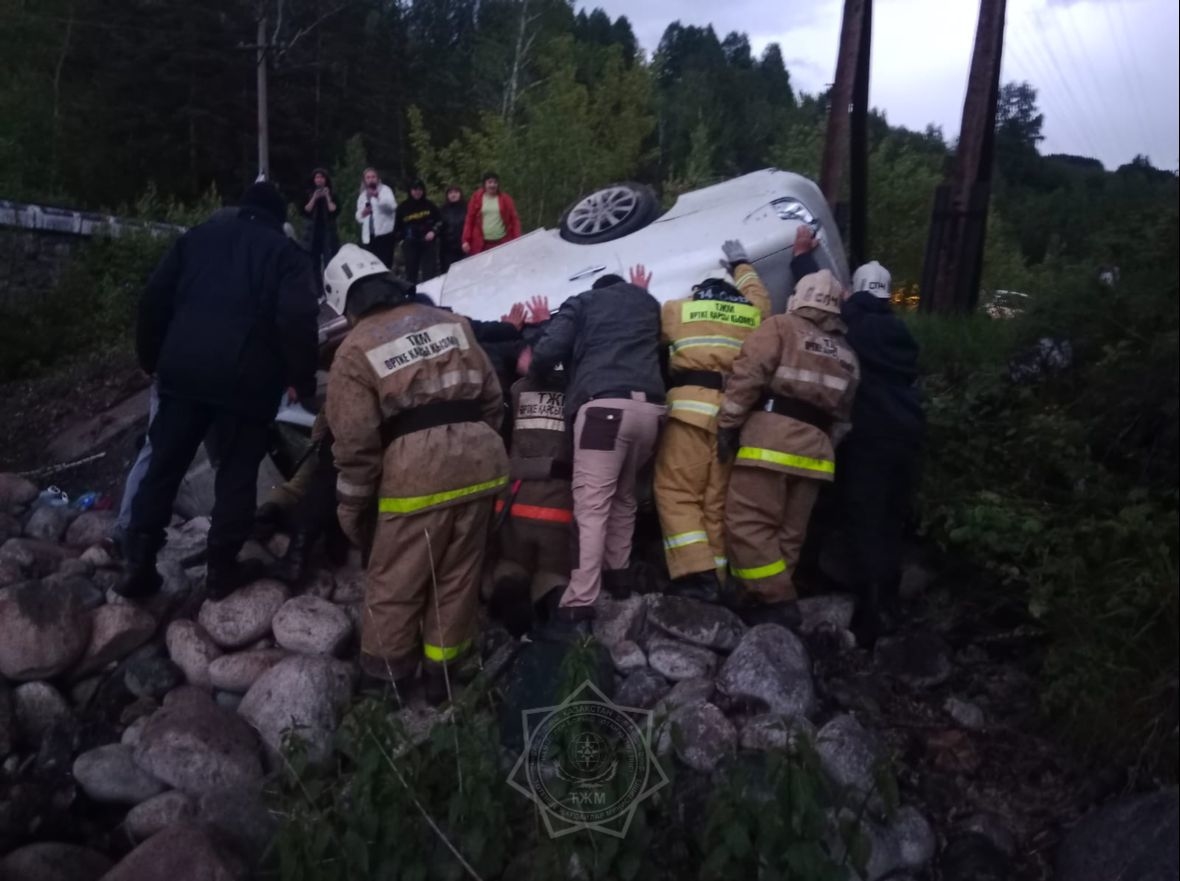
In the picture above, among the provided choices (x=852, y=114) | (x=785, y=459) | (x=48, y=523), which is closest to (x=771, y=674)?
(x=785, y=459)

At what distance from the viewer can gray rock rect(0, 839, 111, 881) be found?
12.4ft

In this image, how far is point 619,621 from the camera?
4664mm

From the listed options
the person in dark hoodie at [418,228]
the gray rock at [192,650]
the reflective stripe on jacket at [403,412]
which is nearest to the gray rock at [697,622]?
the reflective stripe on jacket at [403,412]

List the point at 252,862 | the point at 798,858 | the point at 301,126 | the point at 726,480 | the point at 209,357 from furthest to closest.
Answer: the point at 301,126 → the point at 726,480 → the point at 209,357 → the point at 252,862 → the point at 798,858

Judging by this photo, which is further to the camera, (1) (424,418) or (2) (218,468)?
(2) (218,468)

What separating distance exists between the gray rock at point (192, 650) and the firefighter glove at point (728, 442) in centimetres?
234

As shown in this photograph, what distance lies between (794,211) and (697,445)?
203 cm

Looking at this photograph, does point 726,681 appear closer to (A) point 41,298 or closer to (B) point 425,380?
(B) point 425,380

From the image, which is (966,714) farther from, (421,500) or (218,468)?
(218,468)

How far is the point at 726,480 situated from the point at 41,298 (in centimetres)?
863

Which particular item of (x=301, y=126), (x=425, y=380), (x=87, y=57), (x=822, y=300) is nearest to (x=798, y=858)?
(x=425, y=380)

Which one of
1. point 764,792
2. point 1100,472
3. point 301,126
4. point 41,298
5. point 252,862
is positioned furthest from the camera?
point 301,126

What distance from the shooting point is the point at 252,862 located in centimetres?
386

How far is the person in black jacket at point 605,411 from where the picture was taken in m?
4.66
